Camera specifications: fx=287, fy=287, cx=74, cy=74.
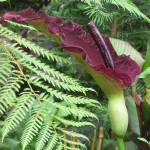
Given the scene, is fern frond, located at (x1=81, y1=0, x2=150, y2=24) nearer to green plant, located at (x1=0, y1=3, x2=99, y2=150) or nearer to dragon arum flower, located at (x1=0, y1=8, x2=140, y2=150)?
dragon arum flower, located at (x1=0, y1=8, x2=140, y2=150)

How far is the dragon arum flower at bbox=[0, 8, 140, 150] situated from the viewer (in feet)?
1.73

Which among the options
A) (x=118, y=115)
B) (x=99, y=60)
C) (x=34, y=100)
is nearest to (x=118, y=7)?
(x=99, y=60)

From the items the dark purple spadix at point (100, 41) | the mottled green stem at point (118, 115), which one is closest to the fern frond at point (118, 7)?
the dark purple spadix at point (100, 41)

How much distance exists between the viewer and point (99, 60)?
629mm

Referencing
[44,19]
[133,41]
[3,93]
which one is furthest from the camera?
[133,41]

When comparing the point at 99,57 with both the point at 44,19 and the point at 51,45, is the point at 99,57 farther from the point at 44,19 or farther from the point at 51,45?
the point at 51,45

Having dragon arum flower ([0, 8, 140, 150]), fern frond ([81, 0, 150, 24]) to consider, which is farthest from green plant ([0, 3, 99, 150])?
fern frond ([81, 0, 150, 24])

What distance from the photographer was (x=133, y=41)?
1.15 meters

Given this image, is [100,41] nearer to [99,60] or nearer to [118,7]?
[99,60]

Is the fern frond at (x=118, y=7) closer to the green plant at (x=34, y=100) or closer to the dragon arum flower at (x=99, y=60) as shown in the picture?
the dragon arum flower at (x=99, y=60)

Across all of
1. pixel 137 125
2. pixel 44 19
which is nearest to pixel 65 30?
pixel 44 19

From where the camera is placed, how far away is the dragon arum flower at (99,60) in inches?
20.8

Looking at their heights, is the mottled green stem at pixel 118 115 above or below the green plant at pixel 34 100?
below

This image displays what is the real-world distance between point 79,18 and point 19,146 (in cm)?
62
